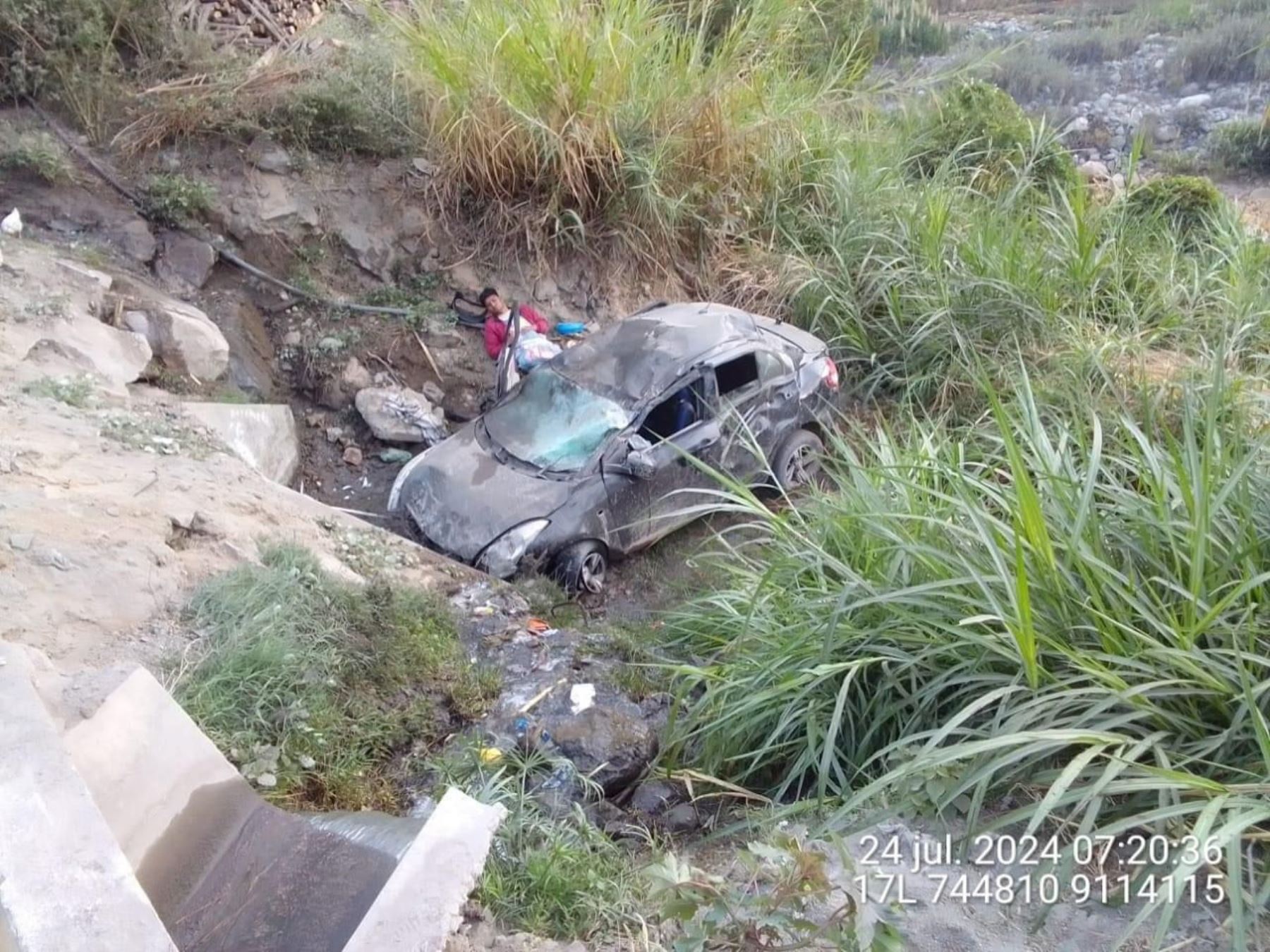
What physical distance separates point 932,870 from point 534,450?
4.23 meters

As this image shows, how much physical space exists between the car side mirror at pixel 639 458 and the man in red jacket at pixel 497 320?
2133 mm

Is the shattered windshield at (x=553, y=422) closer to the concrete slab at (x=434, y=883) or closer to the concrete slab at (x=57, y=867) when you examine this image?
the concrete slab at (x=434, y=883)

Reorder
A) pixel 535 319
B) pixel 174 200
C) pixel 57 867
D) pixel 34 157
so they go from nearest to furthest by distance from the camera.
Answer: pixel 57 867
pixel 34 157
pixel 535 319
pixel 174 200

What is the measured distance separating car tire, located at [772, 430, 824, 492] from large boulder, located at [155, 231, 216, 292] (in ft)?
16.4

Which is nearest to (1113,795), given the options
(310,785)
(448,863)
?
(448,863)

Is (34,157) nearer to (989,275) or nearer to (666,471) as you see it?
(666,471)

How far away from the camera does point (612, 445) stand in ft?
21.2

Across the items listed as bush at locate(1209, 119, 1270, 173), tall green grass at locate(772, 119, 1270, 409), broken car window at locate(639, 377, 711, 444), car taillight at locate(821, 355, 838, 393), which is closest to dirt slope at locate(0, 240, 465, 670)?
broken car window at locate(639, 377, 711, 444)

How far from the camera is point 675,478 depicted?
6895 mm

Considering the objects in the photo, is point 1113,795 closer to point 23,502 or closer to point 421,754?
point 421,754

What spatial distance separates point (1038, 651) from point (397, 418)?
6052mm

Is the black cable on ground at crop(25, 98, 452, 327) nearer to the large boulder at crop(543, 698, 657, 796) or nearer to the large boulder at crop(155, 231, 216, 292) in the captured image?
the large boulder at crop(155, 231, 216, 292)

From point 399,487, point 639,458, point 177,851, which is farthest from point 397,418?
point 177,851

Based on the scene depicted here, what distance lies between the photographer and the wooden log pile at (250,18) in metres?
9.86
